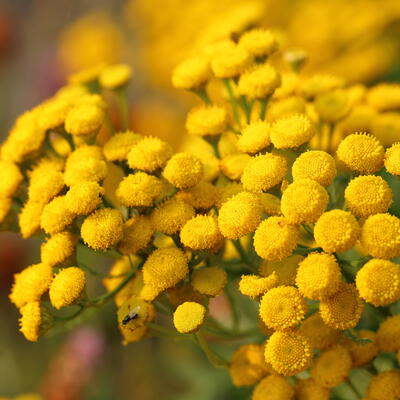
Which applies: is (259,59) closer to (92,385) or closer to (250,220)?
(250,220)

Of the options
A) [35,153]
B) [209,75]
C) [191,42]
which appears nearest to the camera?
[35,153]

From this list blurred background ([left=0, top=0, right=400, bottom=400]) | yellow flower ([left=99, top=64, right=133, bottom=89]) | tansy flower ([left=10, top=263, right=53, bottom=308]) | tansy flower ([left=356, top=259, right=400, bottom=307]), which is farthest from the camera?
blurred background ([left=0, top=0, right=400, bottom=400])

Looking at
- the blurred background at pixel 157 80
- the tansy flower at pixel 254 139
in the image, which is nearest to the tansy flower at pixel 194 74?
the blurred background at pixel 157 80

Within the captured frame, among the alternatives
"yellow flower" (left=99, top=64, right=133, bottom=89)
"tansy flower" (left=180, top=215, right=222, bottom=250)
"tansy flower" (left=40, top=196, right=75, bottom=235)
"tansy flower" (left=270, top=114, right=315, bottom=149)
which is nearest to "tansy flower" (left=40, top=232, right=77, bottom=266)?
"tansy flower" (left=40, top=196, right=75, bottom=235)

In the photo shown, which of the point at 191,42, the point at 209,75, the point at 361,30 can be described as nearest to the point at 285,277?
the point at 209,75

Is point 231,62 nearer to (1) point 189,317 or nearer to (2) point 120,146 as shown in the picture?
(2) point 120,146

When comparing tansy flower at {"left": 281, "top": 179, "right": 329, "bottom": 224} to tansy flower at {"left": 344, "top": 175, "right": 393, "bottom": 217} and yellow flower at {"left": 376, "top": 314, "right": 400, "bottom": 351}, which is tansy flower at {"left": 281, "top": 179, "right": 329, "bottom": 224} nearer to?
tansy flower at {"left": 344, "top": 175, "right": 393, "bottom": 217}

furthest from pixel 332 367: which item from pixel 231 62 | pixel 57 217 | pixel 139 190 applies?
pixel 231 62

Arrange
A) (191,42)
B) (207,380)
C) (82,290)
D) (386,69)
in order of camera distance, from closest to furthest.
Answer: (82,290) < (207,380) < (386,69) < (191,42)
